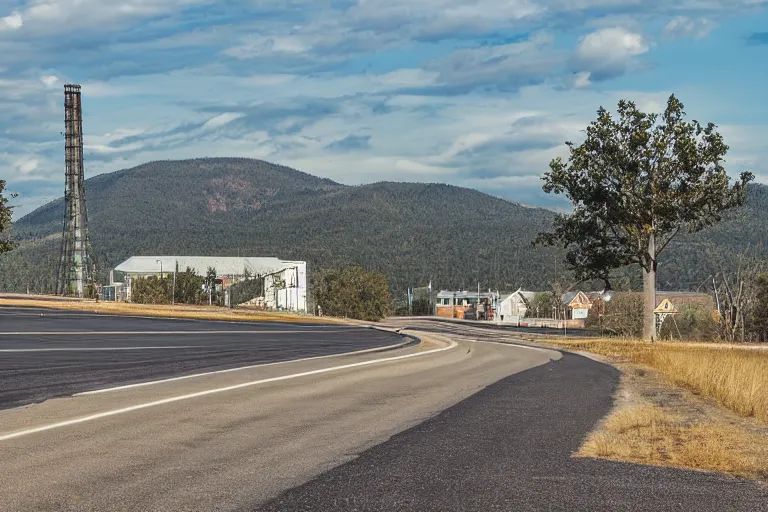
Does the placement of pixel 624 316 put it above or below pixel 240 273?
below

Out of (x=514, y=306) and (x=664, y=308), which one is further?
(x=514, y=306)

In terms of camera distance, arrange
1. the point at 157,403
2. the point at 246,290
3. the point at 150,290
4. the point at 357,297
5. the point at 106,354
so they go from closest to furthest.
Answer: the point at 157,403, the point at 106,354, the point at 150,290, the point at 246,290, the point at 357,297

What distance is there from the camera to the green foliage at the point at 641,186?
4666 cm

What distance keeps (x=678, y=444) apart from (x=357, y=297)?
121788 millimetres

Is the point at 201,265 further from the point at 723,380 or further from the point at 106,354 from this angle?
the point at 723,380

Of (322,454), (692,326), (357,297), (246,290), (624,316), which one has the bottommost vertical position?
(692,326)

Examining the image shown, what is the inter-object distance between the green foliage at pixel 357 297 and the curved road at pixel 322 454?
115m

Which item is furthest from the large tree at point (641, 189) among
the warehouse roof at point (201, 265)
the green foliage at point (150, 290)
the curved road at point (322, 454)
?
the warehouse roof at point (201, 265)

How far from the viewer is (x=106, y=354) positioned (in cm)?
2323

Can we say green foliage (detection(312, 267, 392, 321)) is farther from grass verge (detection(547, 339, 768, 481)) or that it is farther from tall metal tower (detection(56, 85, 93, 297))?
grass verge (detection(547, 339, 768, 481))

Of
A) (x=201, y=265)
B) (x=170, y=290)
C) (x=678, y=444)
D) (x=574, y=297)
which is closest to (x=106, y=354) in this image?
(x=678, y=444)

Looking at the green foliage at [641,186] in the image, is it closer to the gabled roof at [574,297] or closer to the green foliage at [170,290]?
the green foliage at [170,290]

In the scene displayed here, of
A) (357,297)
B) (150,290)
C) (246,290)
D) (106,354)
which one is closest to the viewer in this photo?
(106,354)

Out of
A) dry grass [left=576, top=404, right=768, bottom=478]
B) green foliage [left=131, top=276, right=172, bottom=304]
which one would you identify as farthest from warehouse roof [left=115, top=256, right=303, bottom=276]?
dry grass [left=576, top=404, right=768, bottom=478]
